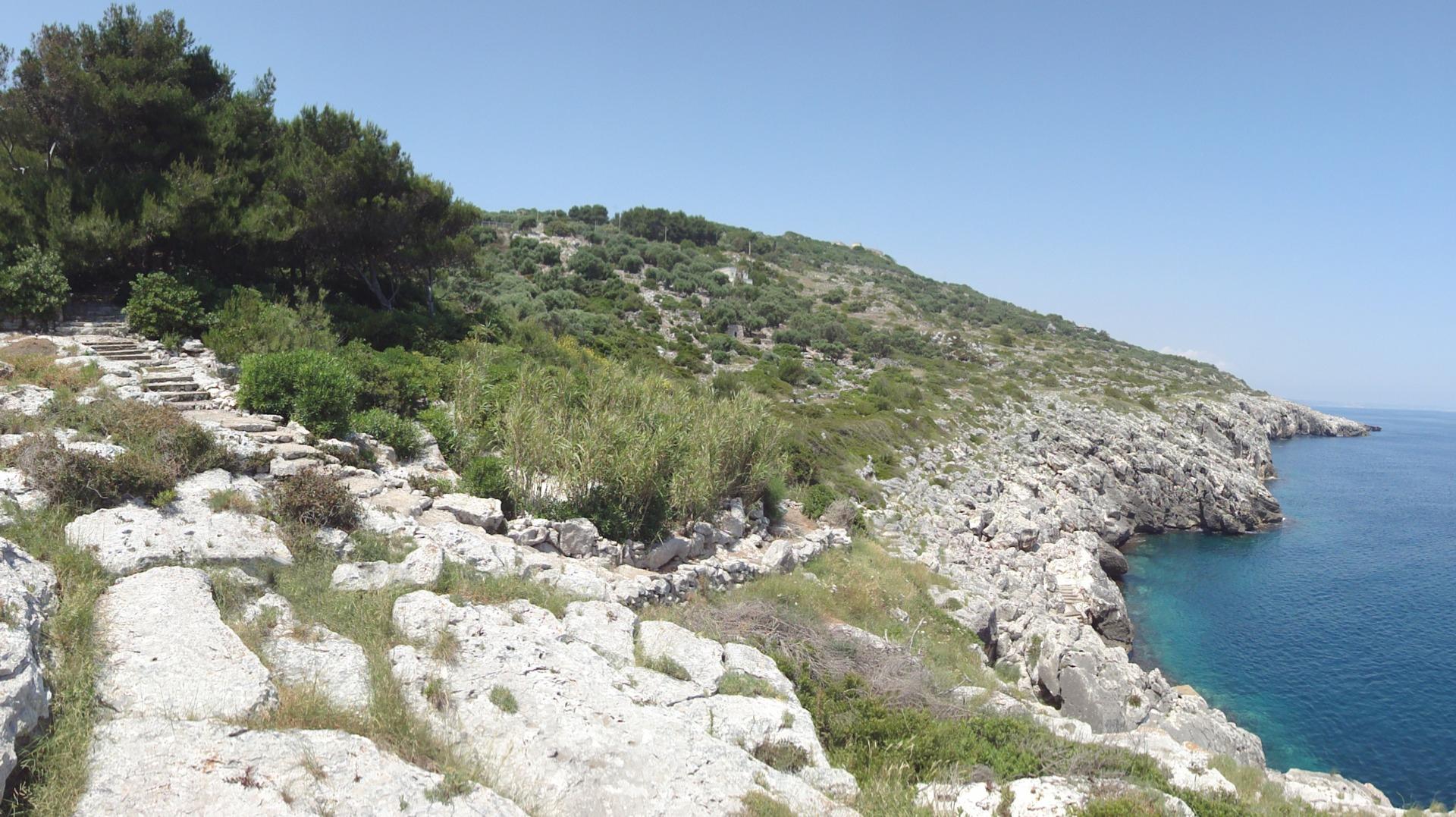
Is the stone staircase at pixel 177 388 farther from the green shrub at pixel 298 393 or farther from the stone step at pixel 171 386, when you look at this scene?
the green shrub at pixel 298 393

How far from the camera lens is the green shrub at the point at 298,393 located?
43.8 feet

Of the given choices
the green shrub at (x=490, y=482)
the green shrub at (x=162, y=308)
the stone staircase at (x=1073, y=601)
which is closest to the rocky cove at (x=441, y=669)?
the green shrub at (x=490, y=482)

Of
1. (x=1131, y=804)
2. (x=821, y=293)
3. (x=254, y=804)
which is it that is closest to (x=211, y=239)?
(x=254, y=804)

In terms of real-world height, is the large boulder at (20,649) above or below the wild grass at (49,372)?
below

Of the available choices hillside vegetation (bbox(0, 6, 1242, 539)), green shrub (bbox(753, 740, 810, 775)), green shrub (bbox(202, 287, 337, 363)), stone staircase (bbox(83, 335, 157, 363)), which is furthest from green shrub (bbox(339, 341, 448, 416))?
green shrub (bbox(753, 740, 810, 775))

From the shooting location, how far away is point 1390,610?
89.4ft

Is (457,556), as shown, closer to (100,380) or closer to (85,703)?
(85,703)

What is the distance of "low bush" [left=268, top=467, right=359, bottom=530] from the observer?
374 inches

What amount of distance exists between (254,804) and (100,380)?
12.2m

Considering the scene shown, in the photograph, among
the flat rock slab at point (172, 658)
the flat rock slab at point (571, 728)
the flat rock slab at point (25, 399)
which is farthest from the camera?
the flat rock slab at point (25, 399)

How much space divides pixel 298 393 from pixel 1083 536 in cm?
2870

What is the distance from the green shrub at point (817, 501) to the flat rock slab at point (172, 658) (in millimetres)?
15259

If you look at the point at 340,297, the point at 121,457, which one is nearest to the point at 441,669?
the point at 121,457

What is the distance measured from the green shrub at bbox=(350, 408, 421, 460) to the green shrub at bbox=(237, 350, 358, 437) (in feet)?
1.70
